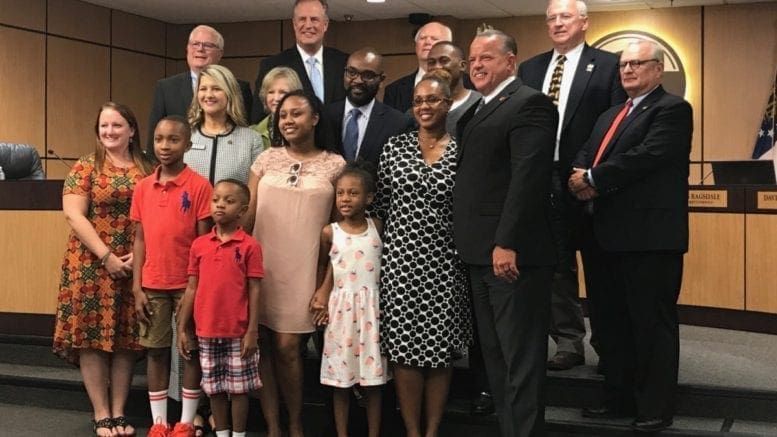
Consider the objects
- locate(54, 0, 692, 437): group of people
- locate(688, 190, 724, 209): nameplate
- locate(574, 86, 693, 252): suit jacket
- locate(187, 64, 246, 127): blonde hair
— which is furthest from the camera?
locate(688, 190, 724, 209): nameplate

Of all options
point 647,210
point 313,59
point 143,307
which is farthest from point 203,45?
point 647,210

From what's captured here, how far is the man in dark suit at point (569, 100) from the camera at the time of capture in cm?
396

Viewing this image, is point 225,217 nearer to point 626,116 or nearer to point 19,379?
point 626,116

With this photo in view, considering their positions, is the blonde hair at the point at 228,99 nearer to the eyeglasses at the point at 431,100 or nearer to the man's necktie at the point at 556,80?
the eyeglasses at the point at 431,100

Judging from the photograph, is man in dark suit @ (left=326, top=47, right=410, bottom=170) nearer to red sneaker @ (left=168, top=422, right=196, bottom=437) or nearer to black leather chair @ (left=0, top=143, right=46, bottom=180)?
red sneaker @ (left=168, top=422, right=196, bottom=437)

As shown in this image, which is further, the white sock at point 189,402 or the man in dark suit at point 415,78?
the man in dark suit at point 415,78

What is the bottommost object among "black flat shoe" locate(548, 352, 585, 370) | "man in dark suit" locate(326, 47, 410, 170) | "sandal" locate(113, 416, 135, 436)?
"sandal" locate(113, 416, 135, 436)

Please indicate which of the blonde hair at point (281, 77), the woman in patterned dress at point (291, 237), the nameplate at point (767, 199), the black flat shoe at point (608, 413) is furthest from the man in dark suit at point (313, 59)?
the nameplate at point (767, 199)

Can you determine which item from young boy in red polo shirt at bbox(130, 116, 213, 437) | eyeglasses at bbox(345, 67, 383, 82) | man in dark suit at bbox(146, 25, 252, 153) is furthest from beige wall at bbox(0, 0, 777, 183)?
eyeglasses at bbox(345, 67, 383, 82)

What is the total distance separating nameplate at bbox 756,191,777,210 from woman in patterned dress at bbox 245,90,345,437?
3.41 meters

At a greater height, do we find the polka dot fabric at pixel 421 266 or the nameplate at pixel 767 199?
the nameplate at pixel 767 199

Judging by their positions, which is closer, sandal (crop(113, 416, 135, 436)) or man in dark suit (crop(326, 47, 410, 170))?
man in dark suit (crop(326, 47, 410, 170))

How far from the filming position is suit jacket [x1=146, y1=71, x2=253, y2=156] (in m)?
4.44

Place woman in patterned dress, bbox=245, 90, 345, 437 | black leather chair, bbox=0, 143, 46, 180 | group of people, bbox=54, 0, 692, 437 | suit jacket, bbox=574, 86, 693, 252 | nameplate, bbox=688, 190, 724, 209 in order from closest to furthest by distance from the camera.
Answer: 1. group of people, bbox=54, 0, 692, 437
2. suit jacket, bbox=574, 86, 693, 252
3. woman in patterned dress, bbox=245, 90, 345, 437
4. black leather chair, bbox=0, 143, 46, 180
5. nameplate, bbox=688, 190, 724, 209
